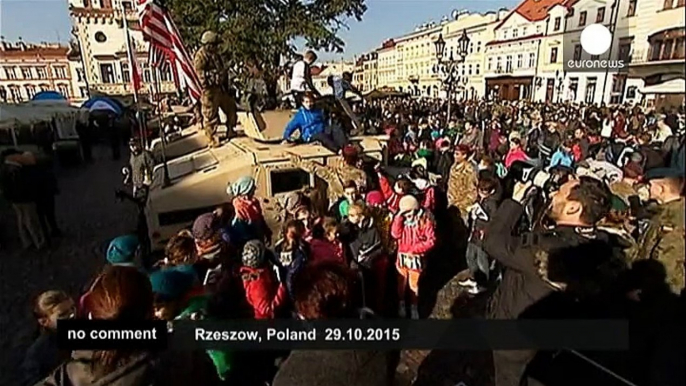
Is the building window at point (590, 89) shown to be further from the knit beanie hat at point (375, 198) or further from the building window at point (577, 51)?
the knit beanie hat at point (375, 198)

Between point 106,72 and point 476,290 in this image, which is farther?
point 106,72

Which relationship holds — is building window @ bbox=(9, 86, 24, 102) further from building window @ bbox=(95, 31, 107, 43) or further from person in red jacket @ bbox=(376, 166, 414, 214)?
building window @ bbox=(95, 31, 107, 43)

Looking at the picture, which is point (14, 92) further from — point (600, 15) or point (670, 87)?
point (670, 87)

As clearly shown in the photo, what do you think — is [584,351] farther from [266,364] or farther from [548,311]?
[266,364]

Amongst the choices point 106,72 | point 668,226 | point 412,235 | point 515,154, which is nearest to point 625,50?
point 668,226

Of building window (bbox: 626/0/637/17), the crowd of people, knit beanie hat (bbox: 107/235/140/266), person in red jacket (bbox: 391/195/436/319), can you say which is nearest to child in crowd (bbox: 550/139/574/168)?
the crowd of people

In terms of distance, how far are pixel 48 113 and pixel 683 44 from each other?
34.9 feet

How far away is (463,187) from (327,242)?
6.47ft

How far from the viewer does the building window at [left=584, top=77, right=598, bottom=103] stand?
110cm

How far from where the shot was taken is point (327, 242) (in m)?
2.79

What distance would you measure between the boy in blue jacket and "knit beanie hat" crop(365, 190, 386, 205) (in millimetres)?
950

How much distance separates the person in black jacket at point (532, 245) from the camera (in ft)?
3.92

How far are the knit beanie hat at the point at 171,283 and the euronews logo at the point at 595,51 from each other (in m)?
1.80

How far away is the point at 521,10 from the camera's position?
52.0 inches
